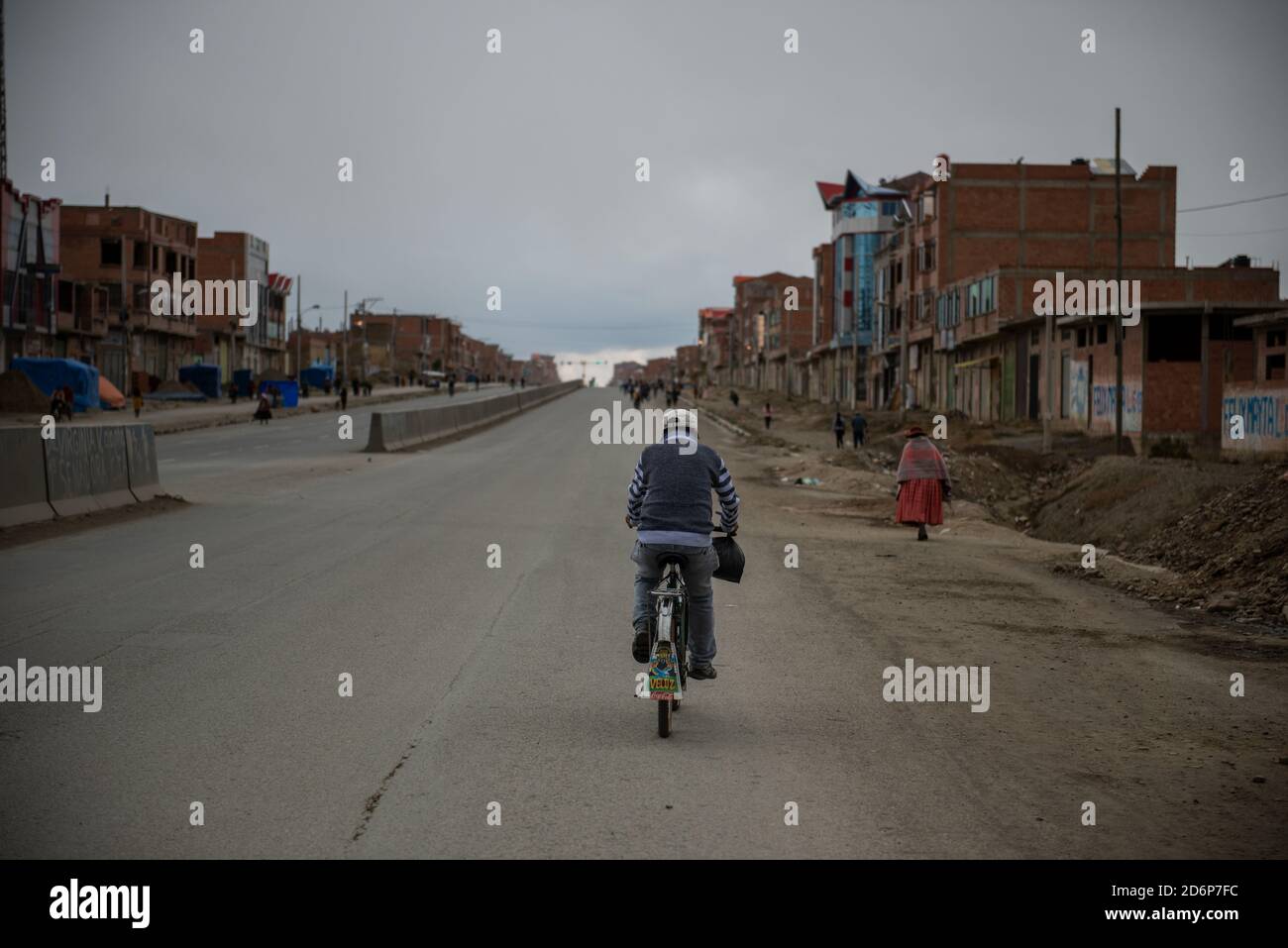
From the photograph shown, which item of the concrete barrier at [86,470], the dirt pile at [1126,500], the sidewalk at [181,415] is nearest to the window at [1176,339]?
the dirt pile at [1126,500]

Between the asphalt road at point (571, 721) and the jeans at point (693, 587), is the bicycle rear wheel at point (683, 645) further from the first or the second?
the asphalt road at point (571, 721)

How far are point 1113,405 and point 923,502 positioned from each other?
25663 mm

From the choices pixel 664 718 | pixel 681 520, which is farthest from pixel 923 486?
pixel 664 718

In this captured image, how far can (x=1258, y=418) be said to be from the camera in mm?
30719

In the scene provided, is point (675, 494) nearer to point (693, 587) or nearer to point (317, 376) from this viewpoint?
point (693, 587)

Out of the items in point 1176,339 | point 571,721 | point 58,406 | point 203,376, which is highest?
point 1176,339

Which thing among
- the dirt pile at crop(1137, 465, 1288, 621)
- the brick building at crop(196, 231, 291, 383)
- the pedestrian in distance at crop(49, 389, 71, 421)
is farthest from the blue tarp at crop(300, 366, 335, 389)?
the dirt pile at crop(1137, 465, 1288, 621)

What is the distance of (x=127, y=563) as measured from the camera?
13.8 metres

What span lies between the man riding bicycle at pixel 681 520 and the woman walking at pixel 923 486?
1167 centimetres

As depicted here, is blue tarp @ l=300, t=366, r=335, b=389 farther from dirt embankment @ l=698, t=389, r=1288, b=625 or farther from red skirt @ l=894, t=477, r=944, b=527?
red skirt @ l=894, t=477, r=944, b=527
